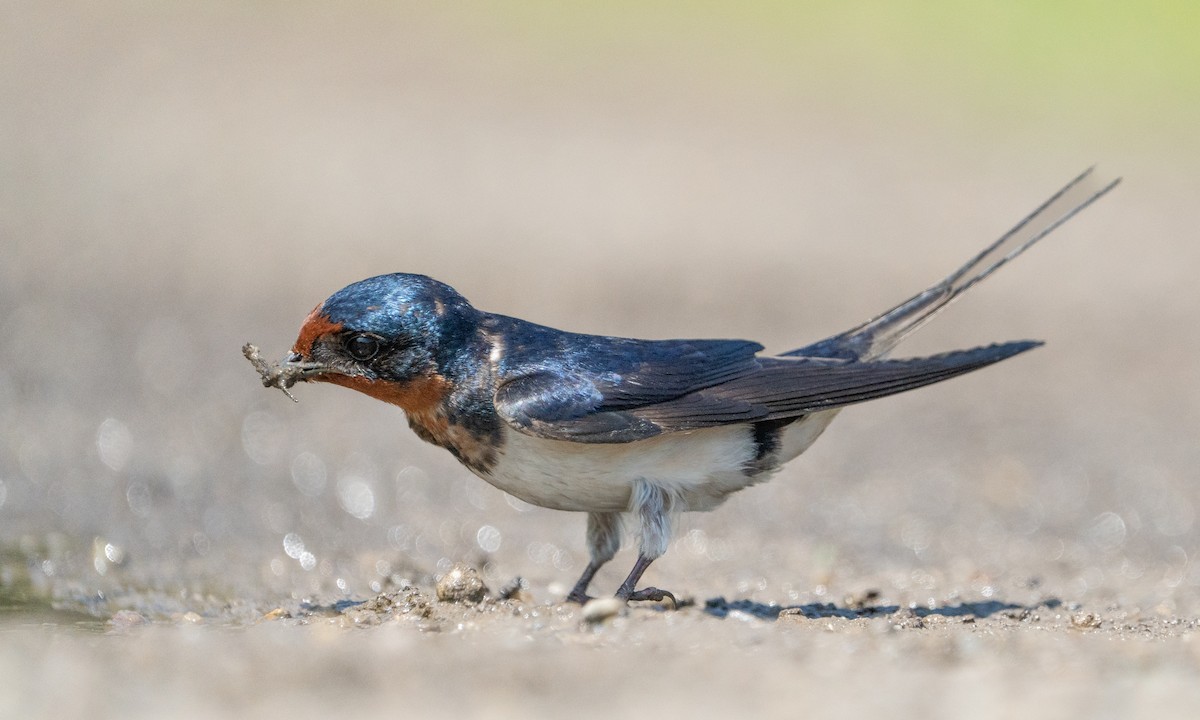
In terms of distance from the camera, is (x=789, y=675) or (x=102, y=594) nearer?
(x=789, y=675)

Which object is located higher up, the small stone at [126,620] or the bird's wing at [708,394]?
the bird's wing at [708,394]

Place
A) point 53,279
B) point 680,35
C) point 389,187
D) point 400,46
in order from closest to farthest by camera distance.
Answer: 1. point 53,279
2. point 389,187
3. point 400,46
4. point 680,35

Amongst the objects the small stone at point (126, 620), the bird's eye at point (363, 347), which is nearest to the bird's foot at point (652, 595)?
the bird's eye at point (363, 347)

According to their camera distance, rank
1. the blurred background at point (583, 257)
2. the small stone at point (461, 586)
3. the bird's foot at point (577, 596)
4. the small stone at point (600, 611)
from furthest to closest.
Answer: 1. the blurred background at point (583, 257)
2. the bird's foot at point (577, 596)
3. the small stone at point (461, 586)
4. the small stone at point (600, 611)

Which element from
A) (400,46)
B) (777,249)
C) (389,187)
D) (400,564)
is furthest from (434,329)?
(400,46)

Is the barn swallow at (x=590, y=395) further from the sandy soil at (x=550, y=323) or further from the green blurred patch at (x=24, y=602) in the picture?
the green blurred patch at (x=24, y=602)

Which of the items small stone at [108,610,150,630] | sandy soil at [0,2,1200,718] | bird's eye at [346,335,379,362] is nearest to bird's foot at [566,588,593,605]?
sandy soil at [0,2,1200,718]

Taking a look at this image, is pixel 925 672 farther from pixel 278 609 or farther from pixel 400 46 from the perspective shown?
pixel 400 46
